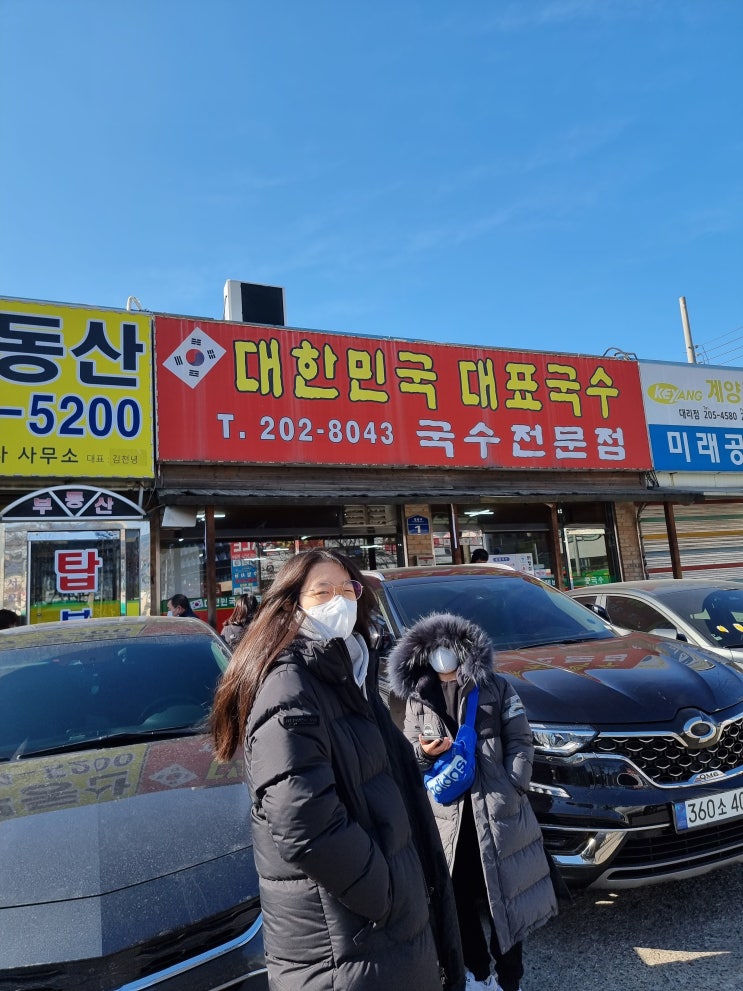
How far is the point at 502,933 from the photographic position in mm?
2260

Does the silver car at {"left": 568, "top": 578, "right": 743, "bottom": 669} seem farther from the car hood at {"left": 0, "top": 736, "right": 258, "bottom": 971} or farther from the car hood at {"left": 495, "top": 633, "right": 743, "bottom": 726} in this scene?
the car hood at {"left": 0, "top": 736, "right": 258, "bottom": 971}

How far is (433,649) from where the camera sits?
273cm

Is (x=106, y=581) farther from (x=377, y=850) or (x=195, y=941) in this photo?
(x=377, y=850)

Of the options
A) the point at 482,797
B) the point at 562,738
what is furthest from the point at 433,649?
the point at 562,738

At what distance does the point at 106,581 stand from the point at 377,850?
7642 millimetres

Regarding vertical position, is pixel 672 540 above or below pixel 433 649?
above

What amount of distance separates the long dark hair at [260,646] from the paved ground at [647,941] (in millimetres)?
1900

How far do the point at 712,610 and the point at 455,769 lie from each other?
429cm

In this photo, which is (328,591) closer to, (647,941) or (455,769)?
(455,769)

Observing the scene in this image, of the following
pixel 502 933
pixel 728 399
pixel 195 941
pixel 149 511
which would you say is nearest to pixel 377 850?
pixel 195 941

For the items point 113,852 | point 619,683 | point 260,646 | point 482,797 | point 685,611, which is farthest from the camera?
point 685,611

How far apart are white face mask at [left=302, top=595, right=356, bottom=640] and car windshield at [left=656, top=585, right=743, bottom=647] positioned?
4.60 metres

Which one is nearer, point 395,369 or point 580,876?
point 580,876

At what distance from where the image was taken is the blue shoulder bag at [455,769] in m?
2.43
